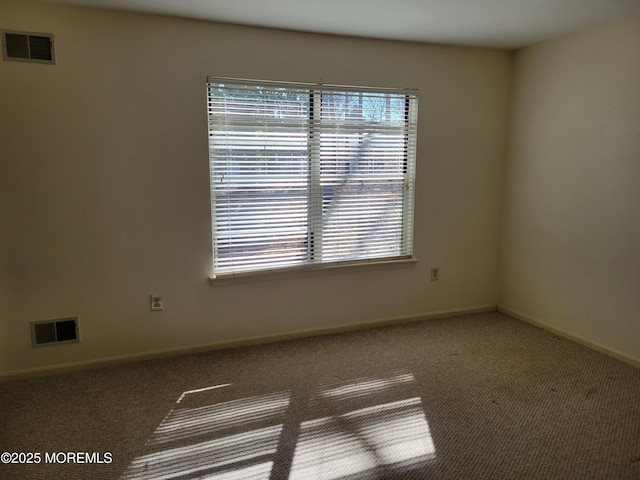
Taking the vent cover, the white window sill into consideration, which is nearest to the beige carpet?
the white window sill

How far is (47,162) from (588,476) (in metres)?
3.28

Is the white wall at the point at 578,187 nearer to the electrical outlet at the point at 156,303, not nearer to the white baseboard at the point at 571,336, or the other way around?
the white baseboard at the point at 571,336

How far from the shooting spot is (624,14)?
2.81 metres

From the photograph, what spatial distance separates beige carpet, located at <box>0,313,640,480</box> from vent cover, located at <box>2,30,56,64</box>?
195 centimetres

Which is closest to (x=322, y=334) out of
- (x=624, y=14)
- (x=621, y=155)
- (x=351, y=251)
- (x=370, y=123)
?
(x=351, y=251)

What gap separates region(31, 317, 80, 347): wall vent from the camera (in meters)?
2.79

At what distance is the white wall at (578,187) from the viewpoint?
2932 millimetres

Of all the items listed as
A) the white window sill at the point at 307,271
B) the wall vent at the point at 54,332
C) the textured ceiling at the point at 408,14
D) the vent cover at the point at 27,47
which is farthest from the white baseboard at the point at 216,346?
the textured ceiling at the point at 408,14

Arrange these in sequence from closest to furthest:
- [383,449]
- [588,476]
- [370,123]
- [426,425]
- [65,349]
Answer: [588,476]
[383,449]
[426,425]
[65,349]
[370,123]

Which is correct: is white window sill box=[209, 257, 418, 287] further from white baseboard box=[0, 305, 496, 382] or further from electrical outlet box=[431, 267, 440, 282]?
white baseboard box=[0, 305, 496, 382]

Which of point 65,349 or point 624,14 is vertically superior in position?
point 624,14

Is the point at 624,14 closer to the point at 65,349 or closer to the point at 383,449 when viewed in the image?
the point at 383,449

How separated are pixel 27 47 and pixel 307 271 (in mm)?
2266

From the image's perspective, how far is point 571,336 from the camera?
11.1 ft
